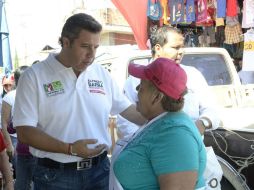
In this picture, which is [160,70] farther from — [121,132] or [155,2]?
[155,2]

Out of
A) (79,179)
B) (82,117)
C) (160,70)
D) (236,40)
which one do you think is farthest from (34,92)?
(236,40)

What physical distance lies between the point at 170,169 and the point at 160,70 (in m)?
0.44

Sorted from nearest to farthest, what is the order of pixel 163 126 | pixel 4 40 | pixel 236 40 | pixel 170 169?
pixel 170 169 < pixel 163 126 < pixel 236 40 < pixel 4 40

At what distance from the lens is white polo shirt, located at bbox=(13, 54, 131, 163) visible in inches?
98.7

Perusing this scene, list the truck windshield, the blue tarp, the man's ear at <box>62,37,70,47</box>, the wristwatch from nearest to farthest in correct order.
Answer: the man's ear at <box>62,37,70,47</box> → the wristwatch → the truck windshield → the blue tarp

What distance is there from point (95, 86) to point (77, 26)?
0.40m

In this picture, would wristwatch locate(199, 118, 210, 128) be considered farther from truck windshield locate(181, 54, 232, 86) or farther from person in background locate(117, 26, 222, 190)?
truck windshield locate(181, 54, 232, 86)

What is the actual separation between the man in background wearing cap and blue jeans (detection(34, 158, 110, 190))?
62 cm

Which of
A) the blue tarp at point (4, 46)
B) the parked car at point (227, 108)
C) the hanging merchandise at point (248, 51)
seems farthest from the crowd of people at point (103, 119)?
the blue tarp at point (4, 46)

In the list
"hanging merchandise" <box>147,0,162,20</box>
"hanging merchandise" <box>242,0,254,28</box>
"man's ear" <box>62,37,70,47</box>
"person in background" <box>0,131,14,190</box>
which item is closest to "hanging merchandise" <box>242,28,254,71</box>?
"hanging merchandise" <box>242,0,254,28</box>

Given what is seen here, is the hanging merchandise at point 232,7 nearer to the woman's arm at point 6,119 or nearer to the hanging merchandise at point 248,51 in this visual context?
the hanging merchandise at point 248,51

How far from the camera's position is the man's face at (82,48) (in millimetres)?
2553

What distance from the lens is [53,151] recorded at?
2451 millimetres

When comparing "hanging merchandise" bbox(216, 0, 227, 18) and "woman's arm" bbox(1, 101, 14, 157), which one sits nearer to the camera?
"woman's arm" bbox(1, 101, 14, 157)
